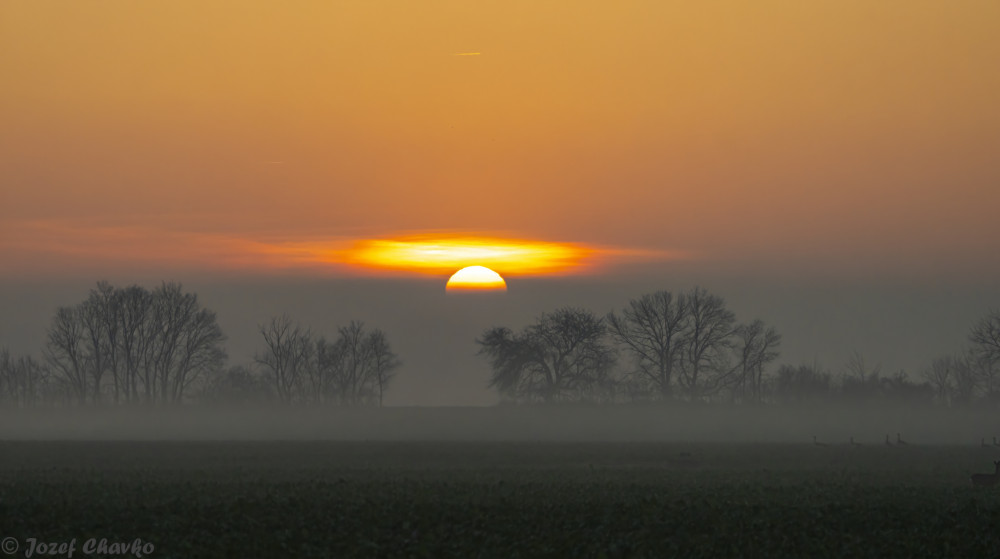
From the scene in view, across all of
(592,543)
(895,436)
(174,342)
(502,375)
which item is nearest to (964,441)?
(895,436)

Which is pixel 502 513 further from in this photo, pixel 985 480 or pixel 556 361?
pixel 556 361

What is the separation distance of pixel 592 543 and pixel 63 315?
11582cm

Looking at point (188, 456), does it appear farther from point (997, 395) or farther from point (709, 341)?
point (997, 395)

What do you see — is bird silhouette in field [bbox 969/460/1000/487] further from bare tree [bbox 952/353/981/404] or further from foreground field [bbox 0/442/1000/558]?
bare tree [bbox 952/353/981/404]

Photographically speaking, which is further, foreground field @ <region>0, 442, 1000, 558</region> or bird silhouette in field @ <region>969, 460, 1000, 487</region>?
bird silhouette in field @ <region>969, 460, 1000, 487</region>

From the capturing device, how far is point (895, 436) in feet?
271

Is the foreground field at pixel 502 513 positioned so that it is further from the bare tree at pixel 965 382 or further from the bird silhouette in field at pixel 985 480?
the bare tree at pixel 965 382

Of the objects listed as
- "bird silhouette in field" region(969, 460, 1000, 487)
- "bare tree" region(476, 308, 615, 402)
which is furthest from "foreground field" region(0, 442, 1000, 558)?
"bare tree" region(476, 308, 615, 402)

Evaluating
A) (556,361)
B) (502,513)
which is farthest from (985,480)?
(556,361)

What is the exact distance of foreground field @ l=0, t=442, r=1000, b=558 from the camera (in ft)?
76.6

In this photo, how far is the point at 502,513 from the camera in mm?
26281

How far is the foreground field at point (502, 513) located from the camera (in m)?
23.4

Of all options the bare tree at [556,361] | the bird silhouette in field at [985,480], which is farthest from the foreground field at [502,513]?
the bare tree at [556,361]

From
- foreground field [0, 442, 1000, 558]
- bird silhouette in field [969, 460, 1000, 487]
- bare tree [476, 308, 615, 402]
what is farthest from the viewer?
bare tree [476, 308, 615, 402]
